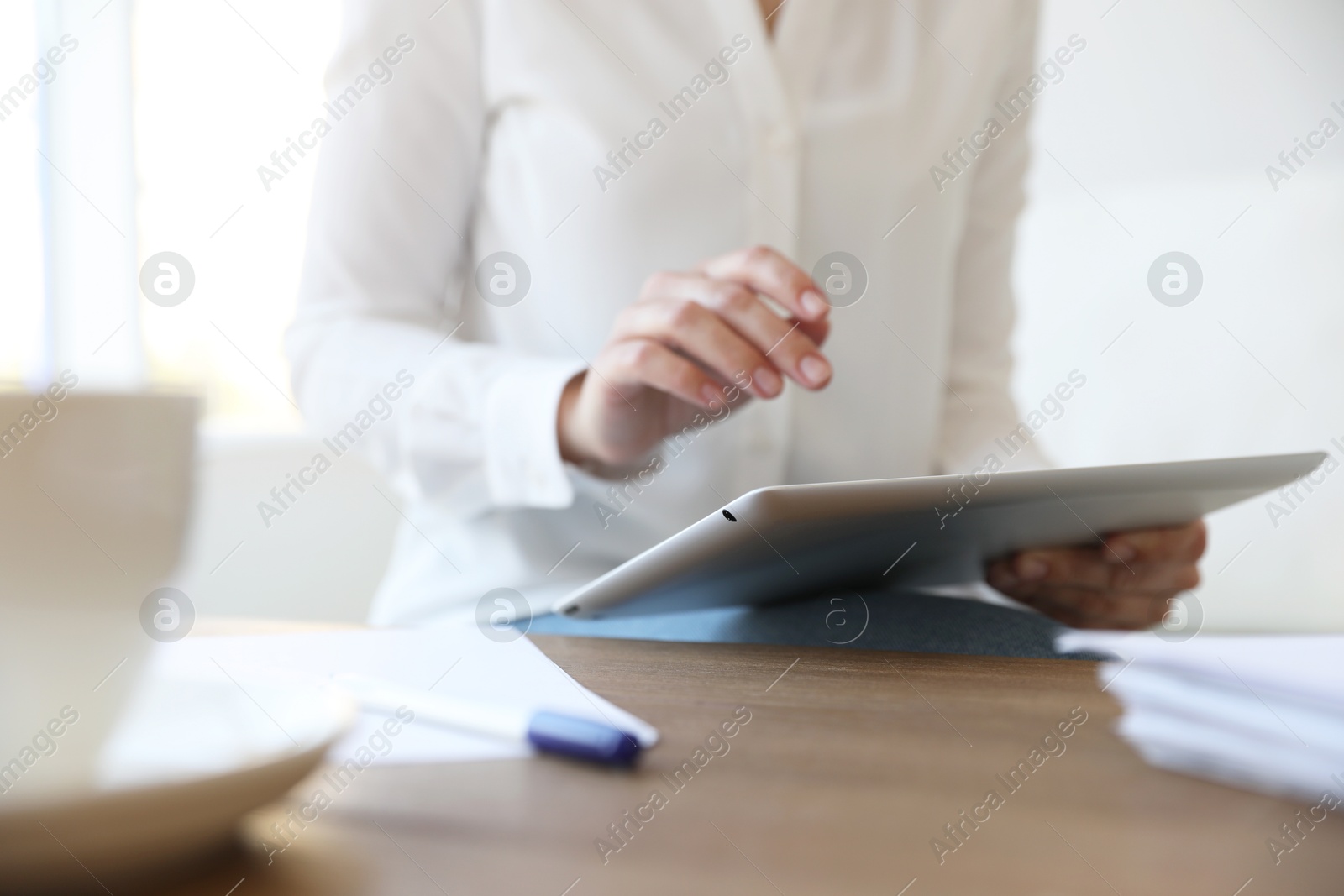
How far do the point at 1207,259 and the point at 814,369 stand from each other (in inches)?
48.6

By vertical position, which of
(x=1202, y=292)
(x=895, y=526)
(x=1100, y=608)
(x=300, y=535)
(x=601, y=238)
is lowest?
(x=1202, y=292)

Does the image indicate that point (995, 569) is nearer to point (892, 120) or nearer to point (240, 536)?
point (892, 120)

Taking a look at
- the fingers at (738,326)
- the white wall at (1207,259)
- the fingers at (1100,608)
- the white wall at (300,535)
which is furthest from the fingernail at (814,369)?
the white wall at (300,535)

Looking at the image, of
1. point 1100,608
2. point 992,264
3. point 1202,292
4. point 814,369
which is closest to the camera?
point 814,369

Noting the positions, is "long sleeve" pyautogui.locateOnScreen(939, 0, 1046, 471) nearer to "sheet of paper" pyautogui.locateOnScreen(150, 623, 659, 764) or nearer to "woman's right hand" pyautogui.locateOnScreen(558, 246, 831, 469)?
"woman's right hand" pyautogui.locateOnScreen(558, 246, 831, 469)

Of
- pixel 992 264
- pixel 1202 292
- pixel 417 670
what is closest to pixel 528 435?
pixel 417 670

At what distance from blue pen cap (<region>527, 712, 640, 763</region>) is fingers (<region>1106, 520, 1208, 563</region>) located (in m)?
0.38

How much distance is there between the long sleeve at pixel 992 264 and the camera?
2.86 feet

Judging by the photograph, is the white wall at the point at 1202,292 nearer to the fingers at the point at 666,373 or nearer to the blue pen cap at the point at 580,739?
the fingers at the point at 666,373

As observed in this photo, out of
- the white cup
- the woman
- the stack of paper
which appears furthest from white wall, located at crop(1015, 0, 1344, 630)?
the white cup

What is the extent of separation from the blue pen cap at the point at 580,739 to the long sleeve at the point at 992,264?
67 cm

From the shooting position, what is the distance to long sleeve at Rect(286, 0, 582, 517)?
2.10 feet

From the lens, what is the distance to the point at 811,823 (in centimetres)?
20

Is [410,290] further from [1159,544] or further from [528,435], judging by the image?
[1159,544]
